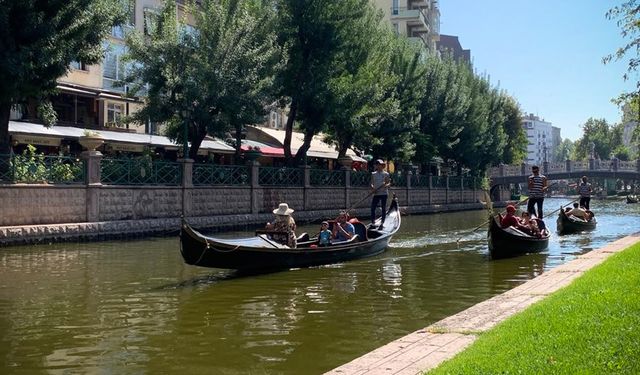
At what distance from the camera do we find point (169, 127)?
29.9m

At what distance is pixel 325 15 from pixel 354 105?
4.55 m

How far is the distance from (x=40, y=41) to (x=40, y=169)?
3898 millimetres

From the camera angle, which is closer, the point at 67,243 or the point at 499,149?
the point at 67,243

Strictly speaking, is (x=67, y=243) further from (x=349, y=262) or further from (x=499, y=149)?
(x=499, y=149)

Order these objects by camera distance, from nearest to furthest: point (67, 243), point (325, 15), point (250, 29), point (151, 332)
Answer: point (151, 332), point (67, 243), point (250, 29), point (325, 15)

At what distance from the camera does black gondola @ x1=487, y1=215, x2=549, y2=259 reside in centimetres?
1764

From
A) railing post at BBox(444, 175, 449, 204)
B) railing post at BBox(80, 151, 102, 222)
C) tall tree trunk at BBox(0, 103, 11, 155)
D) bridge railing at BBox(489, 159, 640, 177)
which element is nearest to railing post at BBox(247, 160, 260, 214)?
railing post at BBox(80, 151, 102, 222)

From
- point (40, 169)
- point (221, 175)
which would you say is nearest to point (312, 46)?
point (221, 175)

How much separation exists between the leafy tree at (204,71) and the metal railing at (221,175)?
129 centimetres

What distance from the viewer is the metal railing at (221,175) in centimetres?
2823

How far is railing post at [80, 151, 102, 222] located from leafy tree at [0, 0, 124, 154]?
2437 mm

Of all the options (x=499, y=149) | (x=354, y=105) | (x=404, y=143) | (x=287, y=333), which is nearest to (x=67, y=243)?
(x=287, y=333)

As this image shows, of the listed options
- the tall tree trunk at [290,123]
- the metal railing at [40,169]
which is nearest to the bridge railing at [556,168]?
the tall tree trunk at [290,123]

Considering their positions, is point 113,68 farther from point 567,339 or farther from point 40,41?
point 567,339
